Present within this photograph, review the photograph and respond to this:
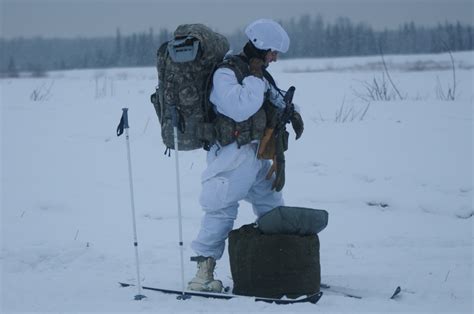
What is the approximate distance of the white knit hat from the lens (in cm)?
447

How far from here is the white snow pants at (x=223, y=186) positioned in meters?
4.57

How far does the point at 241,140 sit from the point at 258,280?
3.17ft

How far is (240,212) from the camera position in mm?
7301

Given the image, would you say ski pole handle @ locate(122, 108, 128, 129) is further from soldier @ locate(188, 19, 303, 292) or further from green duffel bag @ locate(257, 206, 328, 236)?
green duffel bag @ locate(257, 206, 328, 236)

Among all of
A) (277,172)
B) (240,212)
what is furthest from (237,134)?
(240,212)

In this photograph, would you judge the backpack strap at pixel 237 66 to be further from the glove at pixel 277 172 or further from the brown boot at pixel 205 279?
the brown boot at pixel 205 279

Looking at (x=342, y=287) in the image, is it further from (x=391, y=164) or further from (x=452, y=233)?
(x=391, y=164)

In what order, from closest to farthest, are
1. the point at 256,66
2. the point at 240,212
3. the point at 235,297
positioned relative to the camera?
1. the point at 235,297
2. the point at 256,66
3. the point at 240,212

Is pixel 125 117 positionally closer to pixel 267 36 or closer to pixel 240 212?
pixel 267 36

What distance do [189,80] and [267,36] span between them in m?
0.60

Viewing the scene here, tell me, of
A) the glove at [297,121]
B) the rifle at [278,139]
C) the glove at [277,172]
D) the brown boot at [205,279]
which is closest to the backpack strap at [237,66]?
the rifle at [278,139]

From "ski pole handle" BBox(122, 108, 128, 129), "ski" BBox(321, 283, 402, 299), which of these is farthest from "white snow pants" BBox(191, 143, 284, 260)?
"ski" BBox(321, 283, 402, 299)

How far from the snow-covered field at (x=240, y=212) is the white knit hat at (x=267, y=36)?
1708mm

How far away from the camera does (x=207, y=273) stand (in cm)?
469
